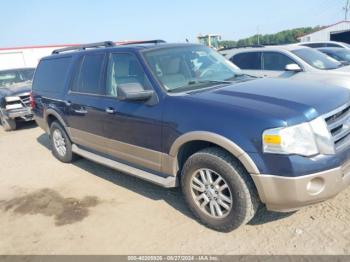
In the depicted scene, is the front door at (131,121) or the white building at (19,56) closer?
the front door at (131,121)

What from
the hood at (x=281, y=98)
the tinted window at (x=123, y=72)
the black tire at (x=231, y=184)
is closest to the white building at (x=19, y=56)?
the tinted window at (x=123, y=72)

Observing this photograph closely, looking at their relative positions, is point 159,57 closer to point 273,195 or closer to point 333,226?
point 273,195

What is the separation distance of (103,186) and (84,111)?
3.72ft

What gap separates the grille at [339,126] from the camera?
122 inches

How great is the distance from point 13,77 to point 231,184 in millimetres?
10577

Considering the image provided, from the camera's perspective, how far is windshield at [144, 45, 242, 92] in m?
→ 3.97

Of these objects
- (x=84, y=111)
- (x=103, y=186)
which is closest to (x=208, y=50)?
(x=84, y=111)

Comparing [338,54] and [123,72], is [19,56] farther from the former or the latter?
[123,72]

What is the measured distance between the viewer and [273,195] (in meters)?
2.97

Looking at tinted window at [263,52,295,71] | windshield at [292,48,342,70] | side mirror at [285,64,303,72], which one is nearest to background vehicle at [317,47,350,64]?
windshield at [292,48,342,70]

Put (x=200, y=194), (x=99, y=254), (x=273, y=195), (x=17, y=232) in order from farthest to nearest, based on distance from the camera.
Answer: (x=17, y=232)
(x=200, y=194)
(x=99, y=254)
(x=273, y=195)

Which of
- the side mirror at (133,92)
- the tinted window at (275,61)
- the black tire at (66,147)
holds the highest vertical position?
the side mirror at (133,92)

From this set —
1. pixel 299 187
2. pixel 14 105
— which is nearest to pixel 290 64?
pixel 299 187

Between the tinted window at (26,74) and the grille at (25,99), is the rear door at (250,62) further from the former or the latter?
the tinted window at (26,74)
